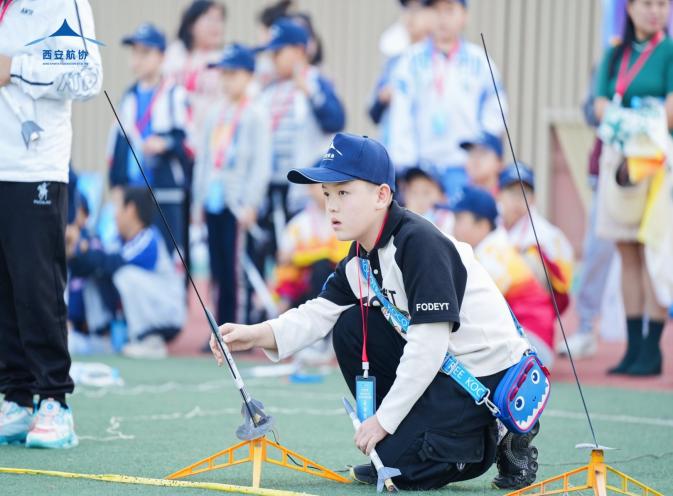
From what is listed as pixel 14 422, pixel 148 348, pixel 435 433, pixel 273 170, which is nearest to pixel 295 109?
pixel 273 170

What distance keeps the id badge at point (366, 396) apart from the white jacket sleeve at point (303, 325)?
12.0 inches

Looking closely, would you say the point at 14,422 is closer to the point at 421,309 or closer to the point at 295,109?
Result: the point at 421,309

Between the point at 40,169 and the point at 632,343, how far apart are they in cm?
393

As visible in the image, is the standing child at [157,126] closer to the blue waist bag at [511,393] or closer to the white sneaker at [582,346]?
the white sneaker at [582,346]

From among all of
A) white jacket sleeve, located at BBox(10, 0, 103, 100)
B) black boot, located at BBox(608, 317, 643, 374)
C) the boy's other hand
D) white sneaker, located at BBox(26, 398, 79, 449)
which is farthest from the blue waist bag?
black boot, located at BBox(608, 317, 643, 374)

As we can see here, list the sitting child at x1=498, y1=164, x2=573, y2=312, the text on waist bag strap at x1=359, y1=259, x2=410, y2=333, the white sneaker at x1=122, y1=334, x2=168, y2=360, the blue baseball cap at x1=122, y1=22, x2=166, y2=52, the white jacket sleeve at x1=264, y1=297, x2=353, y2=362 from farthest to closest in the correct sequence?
1. the blue baseball cap at x1=122, y1=22, x2=166, y2=52
2. the white sneaker at x1=122, y1=334, x2=168, y2=360
3. the sitting child at x1=498, y1=164, x2=573, y2=312
4. the white jacket sleeve at x1=264, y1=297, x2=353, y2=362
5. the text on waist bag strap at x1=359, y1=259, x2=410, y2=333

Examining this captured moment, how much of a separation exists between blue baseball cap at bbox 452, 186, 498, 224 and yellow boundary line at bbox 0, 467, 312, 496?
11.7 ft

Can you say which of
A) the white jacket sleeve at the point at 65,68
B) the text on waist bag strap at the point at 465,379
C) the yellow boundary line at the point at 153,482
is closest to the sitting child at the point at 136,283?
the white jacket sleeve at the point at 65,68

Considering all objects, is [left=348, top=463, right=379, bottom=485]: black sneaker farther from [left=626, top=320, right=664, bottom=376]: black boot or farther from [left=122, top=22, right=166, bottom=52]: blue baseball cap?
[left=122, top=22, right=166, bottom=52]: blue baseball cap

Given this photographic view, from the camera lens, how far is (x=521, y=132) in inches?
531

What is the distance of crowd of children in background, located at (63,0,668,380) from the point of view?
8.00 m

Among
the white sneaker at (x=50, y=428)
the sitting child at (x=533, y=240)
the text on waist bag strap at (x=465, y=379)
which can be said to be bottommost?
the sitting child at (x=533, y=240)

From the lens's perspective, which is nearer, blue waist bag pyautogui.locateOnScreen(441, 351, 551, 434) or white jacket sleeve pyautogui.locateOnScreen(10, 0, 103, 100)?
blue waist bag pyautogui.locateOnScreen(441, 351, 551, 434)

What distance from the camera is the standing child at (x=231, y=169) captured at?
8430mm
